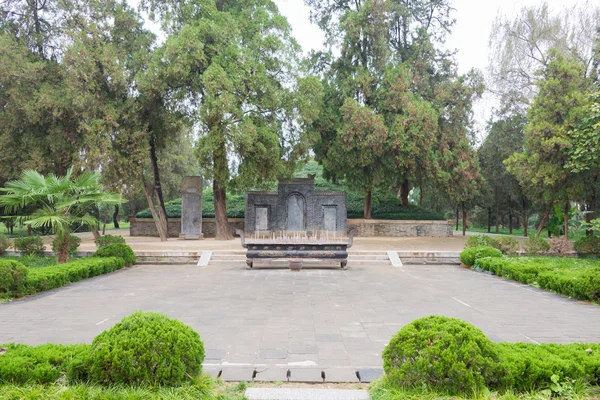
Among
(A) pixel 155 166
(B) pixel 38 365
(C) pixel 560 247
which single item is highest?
(A) pixel 155 166

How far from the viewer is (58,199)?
411 inches

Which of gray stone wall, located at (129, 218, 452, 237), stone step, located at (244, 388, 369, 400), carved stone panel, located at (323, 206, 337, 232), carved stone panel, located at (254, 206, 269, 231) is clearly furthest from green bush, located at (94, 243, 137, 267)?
carved stone panel, located at (323, 206, 337, 232)

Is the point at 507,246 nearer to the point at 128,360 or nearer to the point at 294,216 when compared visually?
the point at 294,216

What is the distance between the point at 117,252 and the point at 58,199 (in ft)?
8.28

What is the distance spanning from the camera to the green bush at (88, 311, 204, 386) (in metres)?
3.47

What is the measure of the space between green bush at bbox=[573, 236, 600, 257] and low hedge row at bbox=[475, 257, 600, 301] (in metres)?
4.52

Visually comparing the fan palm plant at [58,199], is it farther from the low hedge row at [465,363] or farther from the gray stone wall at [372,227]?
the gray stone wall at [372,227]

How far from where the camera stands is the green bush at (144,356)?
11.4ft

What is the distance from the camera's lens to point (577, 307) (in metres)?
7.41

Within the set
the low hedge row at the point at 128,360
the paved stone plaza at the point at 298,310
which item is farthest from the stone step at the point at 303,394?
the paved stone plaza at the point at 298,310

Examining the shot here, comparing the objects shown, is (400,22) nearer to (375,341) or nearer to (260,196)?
(260,196)

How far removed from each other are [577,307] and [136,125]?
1732 centimetres

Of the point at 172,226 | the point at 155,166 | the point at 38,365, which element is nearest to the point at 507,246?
the point at 38,365

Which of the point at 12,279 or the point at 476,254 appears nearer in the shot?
the point at 12,279
